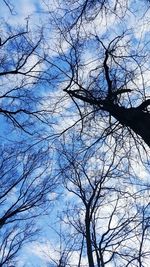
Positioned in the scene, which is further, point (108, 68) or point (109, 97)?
point (108, 68)

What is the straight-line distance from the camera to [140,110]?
6.49 metres

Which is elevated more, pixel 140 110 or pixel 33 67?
pixel 33 67

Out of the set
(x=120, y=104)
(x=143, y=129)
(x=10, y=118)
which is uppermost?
(x=10, y=118)

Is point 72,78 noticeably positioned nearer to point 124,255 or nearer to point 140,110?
point 140,110

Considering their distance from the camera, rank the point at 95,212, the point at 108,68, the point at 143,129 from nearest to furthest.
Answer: the point at 143,129, the point at 108,68, the point at 95,212

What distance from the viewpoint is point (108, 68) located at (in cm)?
762

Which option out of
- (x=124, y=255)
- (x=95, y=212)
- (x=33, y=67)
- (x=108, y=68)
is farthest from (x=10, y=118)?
(x=124, y=255)

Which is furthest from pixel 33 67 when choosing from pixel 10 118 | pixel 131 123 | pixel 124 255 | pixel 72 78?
pixel 124 255

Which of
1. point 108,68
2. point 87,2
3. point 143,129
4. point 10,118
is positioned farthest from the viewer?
point 10,118

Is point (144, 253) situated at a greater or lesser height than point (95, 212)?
lesser

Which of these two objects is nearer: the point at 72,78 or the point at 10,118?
the point at 72,78

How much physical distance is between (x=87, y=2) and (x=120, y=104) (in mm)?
1977

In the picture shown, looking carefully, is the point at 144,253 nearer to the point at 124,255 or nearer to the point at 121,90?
the point at 124,255

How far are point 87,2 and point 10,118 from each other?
445cm
